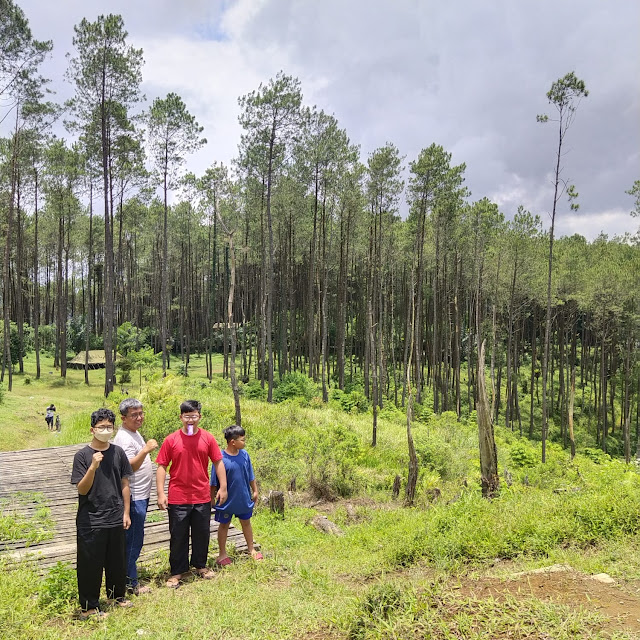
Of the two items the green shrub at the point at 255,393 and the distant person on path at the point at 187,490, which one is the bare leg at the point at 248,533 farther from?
the green shrub at the point at 255,393

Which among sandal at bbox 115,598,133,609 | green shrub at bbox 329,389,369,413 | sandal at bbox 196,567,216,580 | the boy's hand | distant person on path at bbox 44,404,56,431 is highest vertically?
the boy's hand

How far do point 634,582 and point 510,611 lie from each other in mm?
1521

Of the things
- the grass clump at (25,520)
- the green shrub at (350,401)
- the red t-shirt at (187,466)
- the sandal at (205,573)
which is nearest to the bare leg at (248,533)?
the sandal at (205,573)

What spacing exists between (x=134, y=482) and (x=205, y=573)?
1.29 metres

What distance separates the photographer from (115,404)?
15.8m

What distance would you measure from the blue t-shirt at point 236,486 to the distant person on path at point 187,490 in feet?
0.79

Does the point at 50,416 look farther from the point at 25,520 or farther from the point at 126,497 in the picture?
the point at 126,497

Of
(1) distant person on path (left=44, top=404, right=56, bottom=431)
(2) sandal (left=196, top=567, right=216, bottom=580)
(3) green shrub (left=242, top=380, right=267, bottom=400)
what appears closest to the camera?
(2) sandal (left=196, top=567, right=216, bottom=580)

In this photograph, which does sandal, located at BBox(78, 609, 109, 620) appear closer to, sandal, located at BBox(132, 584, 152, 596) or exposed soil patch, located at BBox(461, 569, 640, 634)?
sandal, located at BBox(132, 584, 152, 596)

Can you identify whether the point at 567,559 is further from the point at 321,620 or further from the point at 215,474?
the point at 215,474

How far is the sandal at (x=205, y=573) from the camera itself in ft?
15.3

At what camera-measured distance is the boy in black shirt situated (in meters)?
3.74

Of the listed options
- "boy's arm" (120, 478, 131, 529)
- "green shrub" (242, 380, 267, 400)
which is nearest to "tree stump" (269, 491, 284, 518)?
"boy's arm" (120, 478, 131, 529)

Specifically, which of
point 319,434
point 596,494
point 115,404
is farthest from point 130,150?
point 596,494
